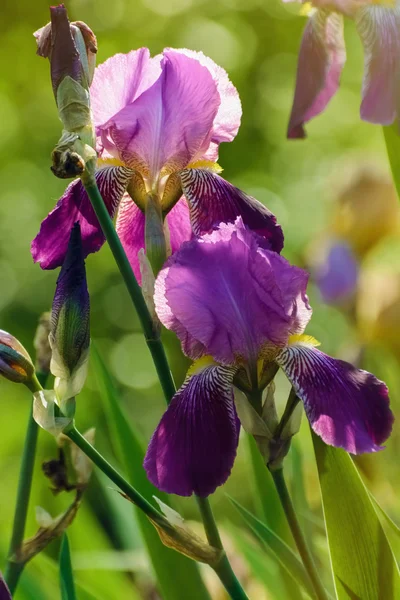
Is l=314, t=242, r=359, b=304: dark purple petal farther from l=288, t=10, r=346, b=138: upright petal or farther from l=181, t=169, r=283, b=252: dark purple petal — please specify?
l=181, t=169, r=283, b=252: dark purple petal

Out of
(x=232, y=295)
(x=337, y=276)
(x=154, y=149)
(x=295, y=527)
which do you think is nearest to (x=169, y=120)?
(x=154, y=149)

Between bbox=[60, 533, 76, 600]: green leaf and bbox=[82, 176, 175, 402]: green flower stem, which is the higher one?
bbox=[82, 176, 175, 402]: green flower stem

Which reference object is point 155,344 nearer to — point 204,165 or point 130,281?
point 130,281

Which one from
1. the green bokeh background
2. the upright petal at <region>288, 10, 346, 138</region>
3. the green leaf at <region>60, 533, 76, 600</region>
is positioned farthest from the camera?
the green bokeh background

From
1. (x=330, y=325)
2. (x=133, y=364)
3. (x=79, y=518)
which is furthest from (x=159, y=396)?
(x=79, y=518)

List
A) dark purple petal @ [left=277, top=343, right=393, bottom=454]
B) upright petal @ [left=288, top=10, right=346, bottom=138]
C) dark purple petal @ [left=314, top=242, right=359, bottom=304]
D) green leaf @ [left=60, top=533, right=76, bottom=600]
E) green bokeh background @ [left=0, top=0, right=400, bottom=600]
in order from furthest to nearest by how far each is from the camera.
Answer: green bokeh background @ [left=0, top=0, right=400, bottom=600] < dark purple petal @ [left=314, top=242, right=359, bottom=304] < upright petal @ [left=288, top=10, right=346, bottom=138] < green leaf @ [left=60, top=533, right=76, bottom=600] < dark purple petal @ [left=277, top=343, right=393, bottom=454]

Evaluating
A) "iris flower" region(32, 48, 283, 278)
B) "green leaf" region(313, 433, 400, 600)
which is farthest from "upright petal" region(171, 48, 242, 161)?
"green leaf" region(313, 433, 400, 600)

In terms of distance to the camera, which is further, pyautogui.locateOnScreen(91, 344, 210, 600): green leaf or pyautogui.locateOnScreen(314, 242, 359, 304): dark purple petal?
pyautogui.locateOnScreen(314, 242, 359, 304): dark purple petal

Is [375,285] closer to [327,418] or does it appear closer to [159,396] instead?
[327,418]
